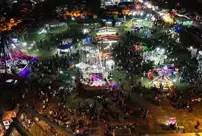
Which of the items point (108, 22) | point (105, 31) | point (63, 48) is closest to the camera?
point (63, 48)

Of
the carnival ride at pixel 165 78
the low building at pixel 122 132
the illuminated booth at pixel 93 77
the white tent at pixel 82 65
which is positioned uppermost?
the low building at pixel 122 132

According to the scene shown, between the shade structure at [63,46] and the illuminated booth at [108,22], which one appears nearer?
the shade structure at [63,46]

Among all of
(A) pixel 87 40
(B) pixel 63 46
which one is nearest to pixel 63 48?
(B) pixel 63 46

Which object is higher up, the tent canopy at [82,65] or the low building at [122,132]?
the low building at [122,132]

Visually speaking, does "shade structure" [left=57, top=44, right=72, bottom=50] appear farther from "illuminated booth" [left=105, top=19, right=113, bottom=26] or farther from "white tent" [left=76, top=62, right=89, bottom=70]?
"illuminated booth" [left=105, top=19, right=113, bottom=26]

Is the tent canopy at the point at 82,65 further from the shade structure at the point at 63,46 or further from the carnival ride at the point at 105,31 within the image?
the carnival ride at the point at 105,31

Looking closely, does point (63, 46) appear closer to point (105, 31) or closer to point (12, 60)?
point (12, 60)

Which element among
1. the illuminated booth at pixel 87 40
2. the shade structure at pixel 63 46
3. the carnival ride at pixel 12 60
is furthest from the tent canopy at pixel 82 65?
the illuminated booth at pixel 87 40

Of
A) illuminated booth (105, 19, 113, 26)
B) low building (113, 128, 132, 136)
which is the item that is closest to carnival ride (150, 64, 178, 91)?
low building (113, 128, 132, 136)

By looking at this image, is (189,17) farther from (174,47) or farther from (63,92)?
(63,92)
